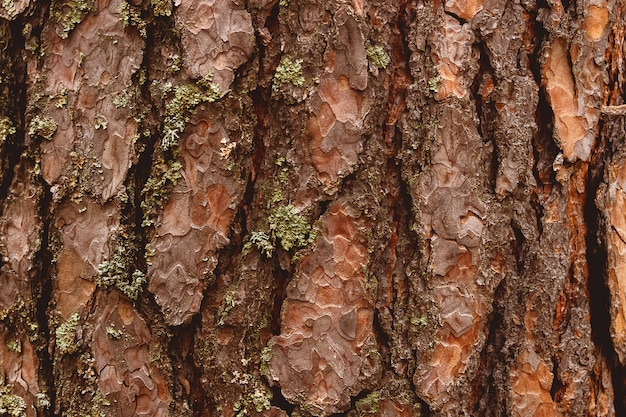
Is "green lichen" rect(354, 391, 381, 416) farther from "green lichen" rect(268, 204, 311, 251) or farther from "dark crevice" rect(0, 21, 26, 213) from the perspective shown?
"dark crevice" rect(0, 21, 26, 213)

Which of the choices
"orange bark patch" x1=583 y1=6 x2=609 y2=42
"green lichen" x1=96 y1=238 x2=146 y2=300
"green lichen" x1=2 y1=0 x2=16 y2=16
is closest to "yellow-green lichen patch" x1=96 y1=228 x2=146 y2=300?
"green lichen" x1=96 y1=238 x2=146 y2=300

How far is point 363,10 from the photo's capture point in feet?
3.84

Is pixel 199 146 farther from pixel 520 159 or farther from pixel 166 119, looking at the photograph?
pixel 520 159

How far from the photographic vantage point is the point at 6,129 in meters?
1.25

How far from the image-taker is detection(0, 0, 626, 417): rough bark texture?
1.16m

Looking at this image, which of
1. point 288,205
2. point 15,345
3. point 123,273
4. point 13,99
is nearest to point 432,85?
point 288,205

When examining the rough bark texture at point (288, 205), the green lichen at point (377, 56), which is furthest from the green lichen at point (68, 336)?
the green lichen at point (377, 56)

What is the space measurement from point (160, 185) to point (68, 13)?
0.36 meters

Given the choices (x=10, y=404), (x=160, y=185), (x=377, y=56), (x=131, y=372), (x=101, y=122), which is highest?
(x=377, y=56)

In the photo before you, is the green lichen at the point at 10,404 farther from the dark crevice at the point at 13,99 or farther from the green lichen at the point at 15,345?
the dark crevice at the point at 13,99

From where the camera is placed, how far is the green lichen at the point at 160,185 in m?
1.17

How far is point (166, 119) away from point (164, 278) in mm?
280

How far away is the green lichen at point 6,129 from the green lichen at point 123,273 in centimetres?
31

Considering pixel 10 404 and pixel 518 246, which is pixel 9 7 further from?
pixel 518 246
